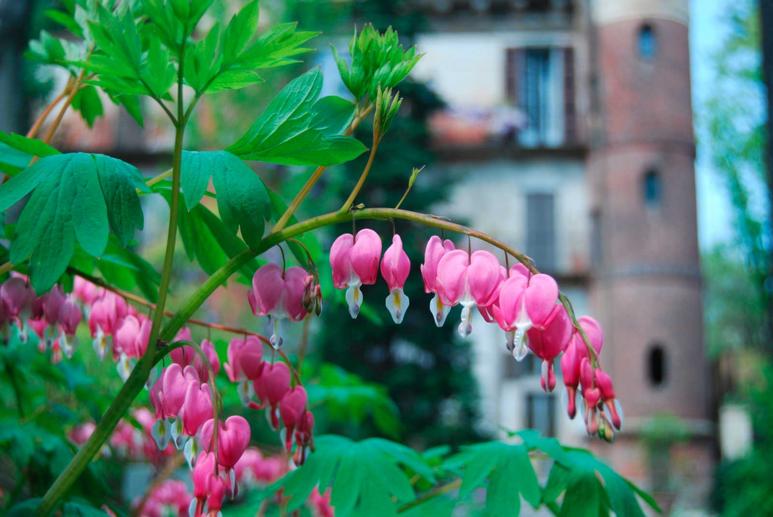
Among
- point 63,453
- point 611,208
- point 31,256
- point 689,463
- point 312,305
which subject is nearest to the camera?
point 31,256

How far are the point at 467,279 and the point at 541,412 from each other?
17278 mm

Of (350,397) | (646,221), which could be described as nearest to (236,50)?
(350,397)

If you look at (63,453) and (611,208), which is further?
(611,208)

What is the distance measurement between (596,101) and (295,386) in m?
18.1

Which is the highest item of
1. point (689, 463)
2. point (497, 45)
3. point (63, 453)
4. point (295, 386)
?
point (497, 45)

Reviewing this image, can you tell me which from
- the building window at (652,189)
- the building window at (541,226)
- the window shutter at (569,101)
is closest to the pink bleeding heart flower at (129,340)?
the building window at (652,189)

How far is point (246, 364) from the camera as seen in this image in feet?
4.52

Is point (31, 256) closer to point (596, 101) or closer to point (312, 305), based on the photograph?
point (312, 305)

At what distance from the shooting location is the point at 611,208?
1808 centimetres

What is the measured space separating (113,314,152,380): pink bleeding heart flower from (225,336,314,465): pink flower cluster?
17cm

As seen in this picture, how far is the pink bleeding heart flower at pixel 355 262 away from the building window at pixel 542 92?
60.6ft

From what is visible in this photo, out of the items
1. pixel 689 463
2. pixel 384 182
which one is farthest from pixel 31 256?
pixel 689 463

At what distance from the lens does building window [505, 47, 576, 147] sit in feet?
64.3

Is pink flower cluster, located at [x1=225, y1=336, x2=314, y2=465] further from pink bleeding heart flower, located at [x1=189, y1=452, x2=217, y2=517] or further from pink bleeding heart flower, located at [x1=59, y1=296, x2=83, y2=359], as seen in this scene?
pink bleeding heart flower, located at [x1=59, y1=296, x2=83, y2=359]
